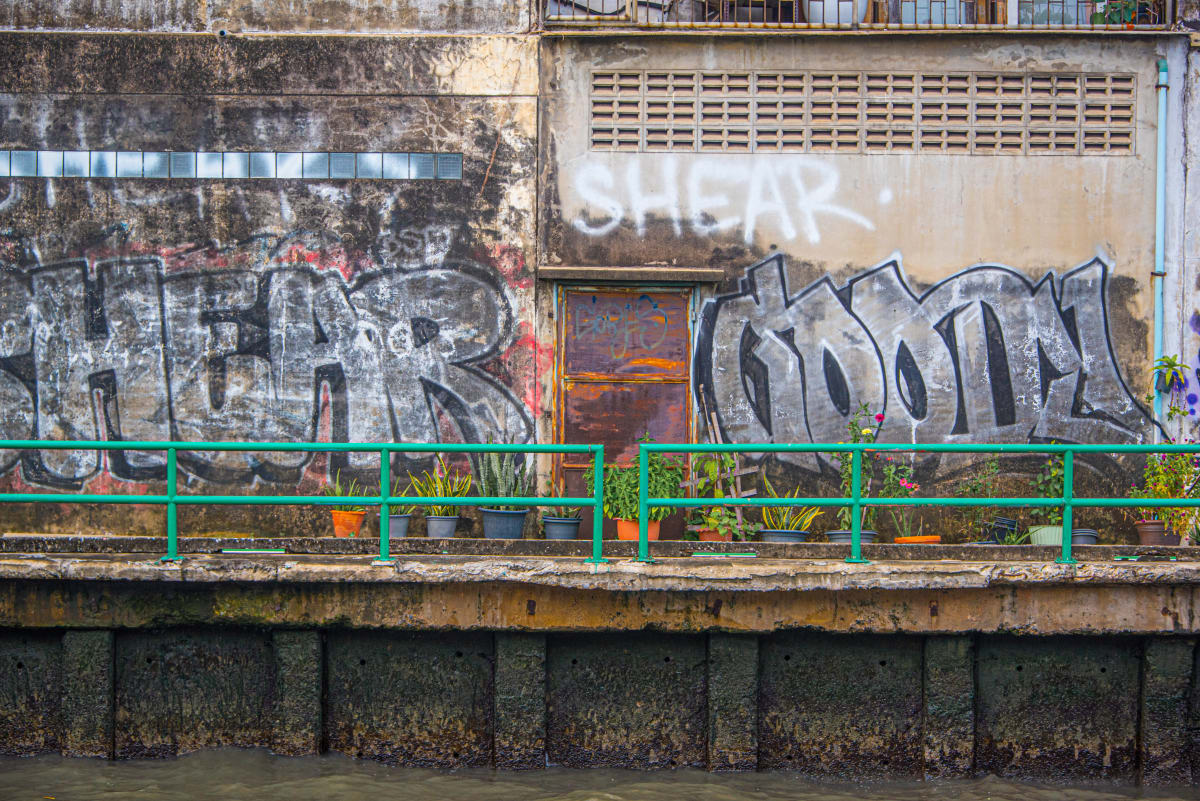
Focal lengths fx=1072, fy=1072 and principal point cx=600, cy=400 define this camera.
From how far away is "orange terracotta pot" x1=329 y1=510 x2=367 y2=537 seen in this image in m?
9.02

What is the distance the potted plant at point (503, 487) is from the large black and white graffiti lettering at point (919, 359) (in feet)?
6.10

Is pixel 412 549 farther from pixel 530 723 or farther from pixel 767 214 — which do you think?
pixel 767 214

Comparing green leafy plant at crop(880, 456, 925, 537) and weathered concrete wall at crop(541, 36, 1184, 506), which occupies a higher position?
weathered concrete wall at crop(541, 36, 1184, 506)

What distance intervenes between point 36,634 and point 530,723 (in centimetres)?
350

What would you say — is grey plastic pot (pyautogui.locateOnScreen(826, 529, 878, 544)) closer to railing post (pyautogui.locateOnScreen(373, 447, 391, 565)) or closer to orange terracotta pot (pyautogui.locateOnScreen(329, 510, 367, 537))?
railing post (pyautogui.locateOnScreen(373, 447, 391, 565))

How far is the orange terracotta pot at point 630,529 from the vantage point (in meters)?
8.80

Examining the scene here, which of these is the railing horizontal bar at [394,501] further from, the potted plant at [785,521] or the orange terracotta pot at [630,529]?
the potted plant at [785,521]

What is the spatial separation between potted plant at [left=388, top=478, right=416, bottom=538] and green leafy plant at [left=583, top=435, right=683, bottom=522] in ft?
5.80

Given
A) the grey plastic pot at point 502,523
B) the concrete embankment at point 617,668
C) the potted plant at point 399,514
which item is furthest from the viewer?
the potted plant at point 399,514

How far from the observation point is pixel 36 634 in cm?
746

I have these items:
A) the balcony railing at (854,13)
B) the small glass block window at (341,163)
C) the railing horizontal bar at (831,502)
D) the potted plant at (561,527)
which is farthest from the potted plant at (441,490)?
the balcony railing at (854,13)

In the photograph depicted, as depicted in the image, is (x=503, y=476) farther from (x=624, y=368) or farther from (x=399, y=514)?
(x=624, y=368)

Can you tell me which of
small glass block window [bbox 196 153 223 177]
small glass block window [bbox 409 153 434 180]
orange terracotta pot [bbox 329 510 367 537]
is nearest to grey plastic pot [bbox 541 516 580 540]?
orange terracotta pot [bbox 329 510 367 537]

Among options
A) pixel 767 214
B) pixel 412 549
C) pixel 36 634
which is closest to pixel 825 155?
pixel 767 214
